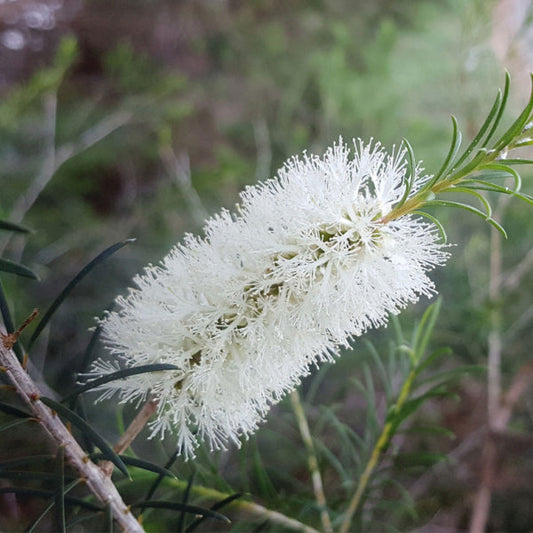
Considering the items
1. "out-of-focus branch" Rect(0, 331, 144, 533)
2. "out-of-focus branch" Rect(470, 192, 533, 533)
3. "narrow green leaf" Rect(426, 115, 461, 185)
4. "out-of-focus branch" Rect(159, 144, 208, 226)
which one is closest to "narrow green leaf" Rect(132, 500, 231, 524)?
"out-of-focus branch" Rect(0, 331, 144, 533)

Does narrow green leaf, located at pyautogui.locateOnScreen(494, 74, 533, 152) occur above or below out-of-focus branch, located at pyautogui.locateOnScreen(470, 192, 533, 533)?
above

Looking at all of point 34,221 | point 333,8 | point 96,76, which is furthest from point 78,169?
point 333,8

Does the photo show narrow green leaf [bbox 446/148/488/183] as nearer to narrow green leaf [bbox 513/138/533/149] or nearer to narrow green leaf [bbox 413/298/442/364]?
narrow green leaf [bbox 513/138/533/149]

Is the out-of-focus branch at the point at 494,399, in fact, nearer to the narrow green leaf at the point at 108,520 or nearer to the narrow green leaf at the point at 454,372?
Answer: the narrow green leaf at the point at 454,372

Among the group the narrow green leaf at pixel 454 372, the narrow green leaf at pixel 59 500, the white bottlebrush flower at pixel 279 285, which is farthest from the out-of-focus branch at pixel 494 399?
the narrow green leaf at pixel 59 500

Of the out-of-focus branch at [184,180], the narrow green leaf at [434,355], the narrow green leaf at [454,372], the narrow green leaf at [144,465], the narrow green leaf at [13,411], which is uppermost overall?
the out-of-focus branch at [184,180]

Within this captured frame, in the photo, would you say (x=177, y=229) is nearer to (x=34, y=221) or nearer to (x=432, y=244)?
(x=34, y=221)
